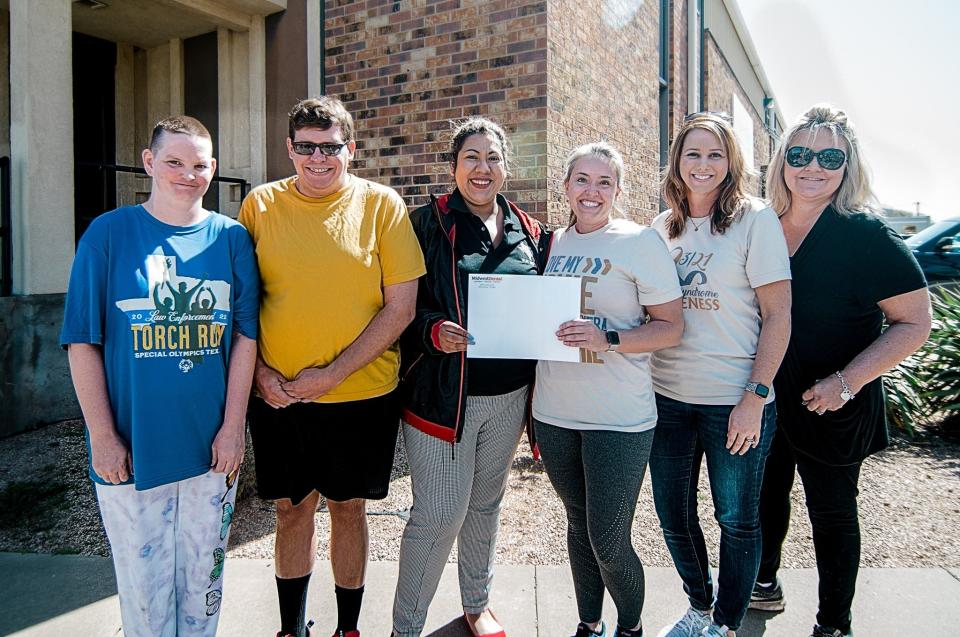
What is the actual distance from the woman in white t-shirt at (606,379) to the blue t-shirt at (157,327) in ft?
4.06

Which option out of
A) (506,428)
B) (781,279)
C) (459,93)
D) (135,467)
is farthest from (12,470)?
Answer: (781,279)

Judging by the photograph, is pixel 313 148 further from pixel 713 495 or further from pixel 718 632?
pixel 718 632

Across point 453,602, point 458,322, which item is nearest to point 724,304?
point 458,322

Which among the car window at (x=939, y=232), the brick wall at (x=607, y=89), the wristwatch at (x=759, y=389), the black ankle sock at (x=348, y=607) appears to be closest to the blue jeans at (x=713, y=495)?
the wristwatch at (x=759, y=389)

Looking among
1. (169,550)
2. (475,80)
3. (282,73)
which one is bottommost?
(169,550)

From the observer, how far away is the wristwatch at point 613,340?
7.75 feet

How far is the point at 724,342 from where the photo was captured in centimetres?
245

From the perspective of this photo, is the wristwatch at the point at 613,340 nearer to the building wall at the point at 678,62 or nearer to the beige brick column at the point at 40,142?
the beige brick column at the point at 40,142

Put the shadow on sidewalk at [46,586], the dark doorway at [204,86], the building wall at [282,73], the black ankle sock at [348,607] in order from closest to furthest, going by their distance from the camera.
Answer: the black ankle sock at [348,607] → the shadow on sidewalk at [46,586] → the building wall at [282,73] → the dark doorway at [204,86]

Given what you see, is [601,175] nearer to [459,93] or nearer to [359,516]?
[359,516]

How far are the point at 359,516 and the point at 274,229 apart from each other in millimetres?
1207

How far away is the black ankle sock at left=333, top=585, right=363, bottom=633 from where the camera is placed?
2701 millimetres

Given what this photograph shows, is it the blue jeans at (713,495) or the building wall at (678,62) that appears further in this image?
the building wall at (678,62)

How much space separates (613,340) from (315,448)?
1.22 meters
